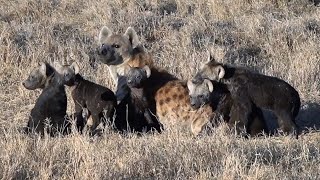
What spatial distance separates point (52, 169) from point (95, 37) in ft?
21.8

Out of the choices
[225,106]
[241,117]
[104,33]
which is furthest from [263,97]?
[104,33]

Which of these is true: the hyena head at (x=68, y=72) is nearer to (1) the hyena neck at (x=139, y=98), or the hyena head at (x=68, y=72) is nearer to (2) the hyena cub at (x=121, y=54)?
(1) the hyena neck at (x=139, y=98)

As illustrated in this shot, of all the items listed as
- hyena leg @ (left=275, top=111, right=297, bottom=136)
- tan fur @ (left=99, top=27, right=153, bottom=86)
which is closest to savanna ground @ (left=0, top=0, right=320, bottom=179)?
hyena leg @ (left=275, top=111, right=297, bottom=136)

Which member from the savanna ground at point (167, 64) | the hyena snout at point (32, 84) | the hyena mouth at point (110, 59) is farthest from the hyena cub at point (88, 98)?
the hyena mouth at point (110, 59)

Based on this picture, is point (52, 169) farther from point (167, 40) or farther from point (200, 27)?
point (200, 27)

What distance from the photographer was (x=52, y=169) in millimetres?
7086

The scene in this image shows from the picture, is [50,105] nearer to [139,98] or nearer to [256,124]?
[139,98]

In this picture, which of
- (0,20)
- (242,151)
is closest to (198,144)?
(242,151)

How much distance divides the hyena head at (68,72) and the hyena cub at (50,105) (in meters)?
0.05

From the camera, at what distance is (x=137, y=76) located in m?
9.63

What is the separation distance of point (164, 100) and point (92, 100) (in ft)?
2.97

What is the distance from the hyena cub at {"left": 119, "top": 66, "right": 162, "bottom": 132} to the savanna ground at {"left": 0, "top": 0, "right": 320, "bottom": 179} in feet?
2.91

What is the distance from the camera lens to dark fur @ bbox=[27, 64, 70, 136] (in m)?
8.91

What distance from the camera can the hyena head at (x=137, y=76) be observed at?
31.4 feet
